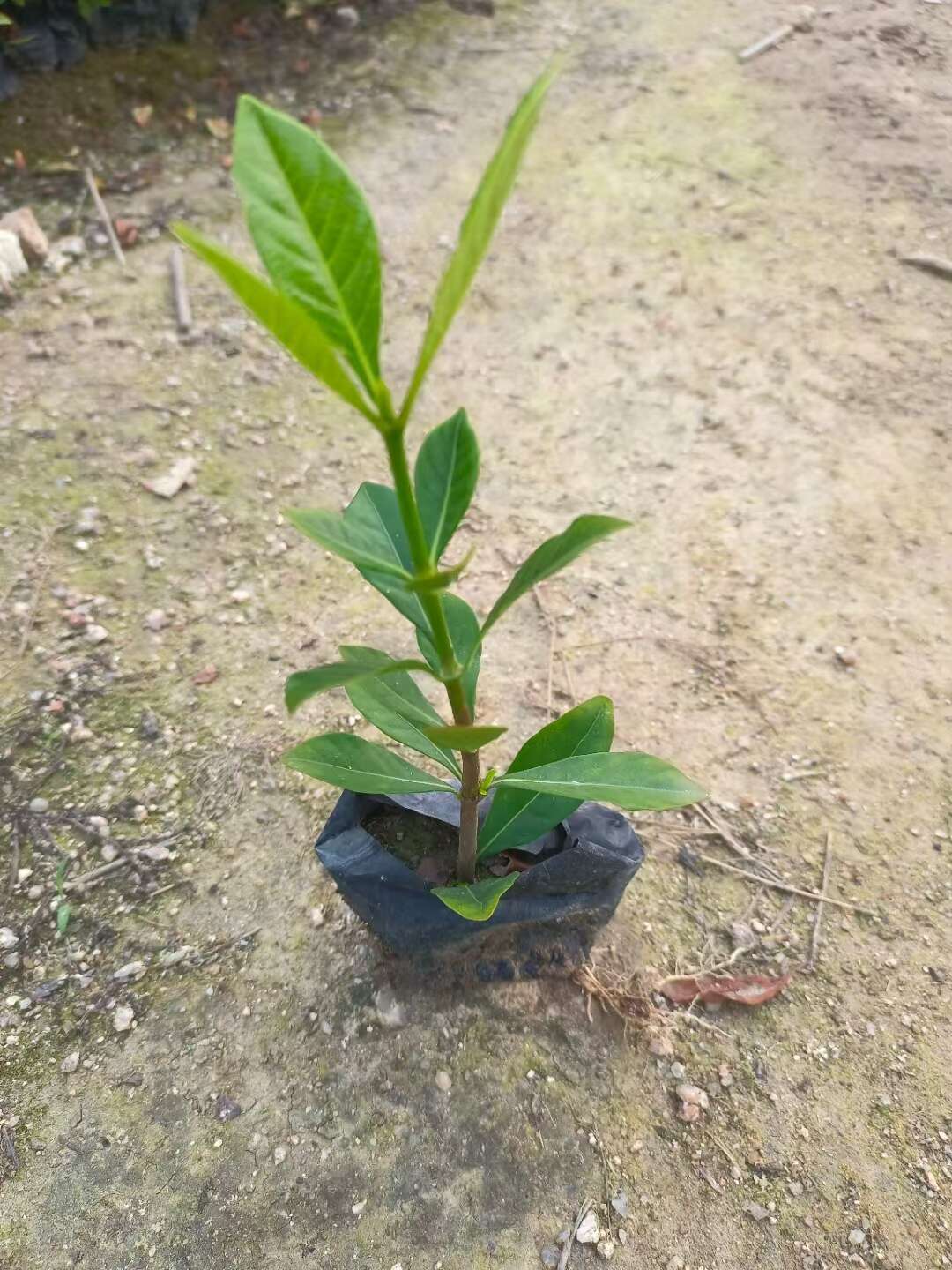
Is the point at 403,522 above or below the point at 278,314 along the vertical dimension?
below

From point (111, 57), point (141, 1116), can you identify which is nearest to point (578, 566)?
point (141, 1116)

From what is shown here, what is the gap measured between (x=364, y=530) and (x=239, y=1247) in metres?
1.26

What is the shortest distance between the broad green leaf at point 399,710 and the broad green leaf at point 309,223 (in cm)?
72

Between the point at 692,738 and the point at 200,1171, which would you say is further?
the point at 692,738

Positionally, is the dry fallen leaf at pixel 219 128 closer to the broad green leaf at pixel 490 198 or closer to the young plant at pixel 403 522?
the young plant at pixel 403 522

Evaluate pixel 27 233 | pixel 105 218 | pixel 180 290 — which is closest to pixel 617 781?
pixel 180 290

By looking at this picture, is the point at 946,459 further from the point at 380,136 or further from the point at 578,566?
the point at 380,136

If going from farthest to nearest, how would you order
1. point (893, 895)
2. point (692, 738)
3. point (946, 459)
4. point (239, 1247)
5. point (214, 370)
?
point (214, 370)
point (946, 459)
point (692, 738)
point (893, 895)
point (239, 1247)

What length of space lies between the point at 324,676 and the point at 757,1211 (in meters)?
1.34

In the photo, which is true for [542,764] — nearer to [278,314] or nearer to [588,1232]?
[588,1232]

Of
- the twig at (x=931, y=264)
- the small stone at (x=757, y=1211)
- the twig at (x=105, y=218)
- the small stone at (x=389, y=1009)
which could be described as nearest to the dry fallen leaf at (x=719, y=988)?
the small stone at (x=757, y=1211)

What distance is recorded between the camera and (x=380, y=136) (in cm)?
409

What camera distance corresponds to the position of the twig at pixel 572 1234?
4.97ft

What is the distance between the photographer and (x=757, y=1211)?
5.21 feet
